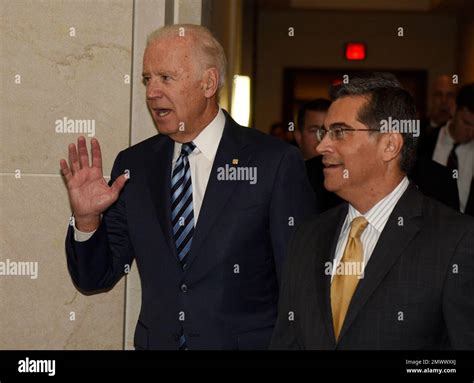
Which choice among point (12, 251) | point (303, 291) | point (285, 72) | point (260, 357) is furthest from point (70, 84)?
point (285, 72)

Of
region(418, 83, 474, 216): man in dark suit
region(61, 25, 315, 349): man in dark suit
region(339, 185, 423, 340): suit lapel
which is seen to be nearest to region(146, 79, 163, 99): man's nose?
region(61, 25, 315, 349): man in dark suit

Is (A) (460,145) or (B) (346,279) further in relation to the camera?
(A) (460,145)

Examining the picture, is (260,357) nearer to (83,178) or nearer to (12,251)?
(83,178)

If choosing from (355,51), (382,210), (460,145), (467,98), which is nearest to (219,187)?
(382,210)

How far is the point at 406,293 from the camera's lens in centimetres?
198

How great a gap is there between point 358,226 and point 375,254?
0.39ft

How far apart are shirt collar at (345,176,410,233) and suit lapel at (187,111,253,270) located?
1.39 feet

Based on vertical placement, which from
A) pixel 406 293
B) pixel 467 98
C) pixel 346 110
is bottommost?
pixel 406 293

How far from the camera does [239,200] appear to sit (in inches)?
98.4

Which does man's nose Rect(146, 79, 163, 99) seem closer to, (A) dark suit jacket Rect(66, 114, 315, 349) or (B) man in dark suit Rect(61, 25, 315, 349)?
(B) man in dark suit Rect(61, 25, 315, 349)

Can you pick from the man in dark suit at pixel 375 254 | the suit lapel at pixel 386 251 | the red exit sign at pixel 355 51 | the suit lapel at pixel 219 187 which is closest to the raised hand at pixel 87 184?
the suit lapel at pixel 219 187

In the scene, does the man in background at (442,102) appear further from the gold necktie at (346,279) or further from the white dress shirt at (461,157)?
the gold necktie at (346,279)

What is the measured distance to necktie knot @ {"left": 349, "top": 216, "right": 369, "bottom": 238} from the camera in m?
2.13

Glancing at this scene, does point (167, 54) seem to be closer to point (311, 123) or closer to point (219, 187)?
point (219, 187)
